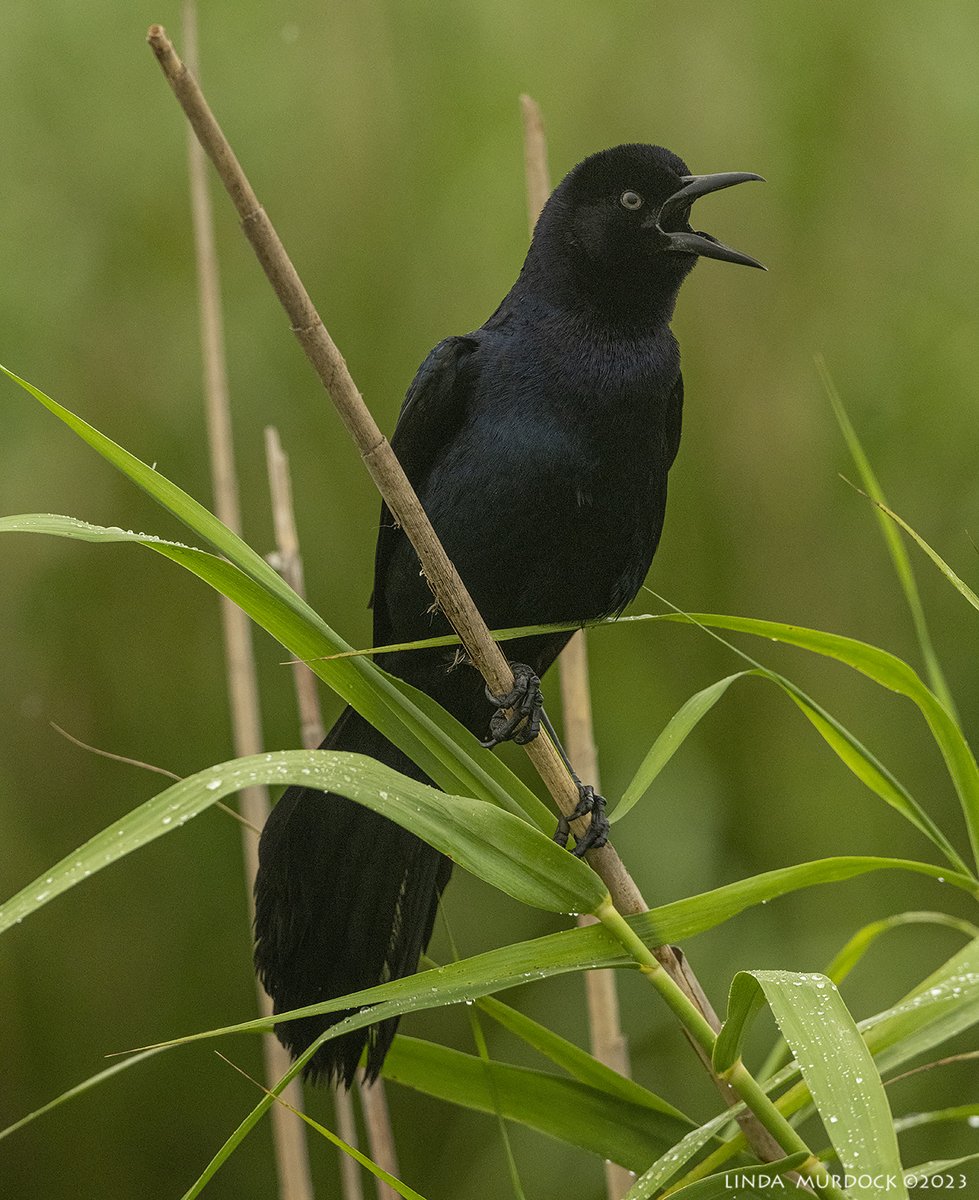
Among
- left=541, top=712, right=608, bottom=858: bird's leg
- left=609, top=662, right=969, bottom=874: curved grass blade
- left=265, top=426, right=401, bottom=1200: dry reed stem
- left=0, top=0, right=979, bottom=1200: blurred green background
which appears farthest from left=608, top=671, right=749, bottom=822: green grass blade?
left=0, top=0, right=979, bottom=1200: blurred green background

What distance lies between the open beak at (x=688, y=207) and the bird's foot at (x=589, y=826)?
66 centimetres

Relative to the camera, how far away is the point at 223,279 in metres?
2.34

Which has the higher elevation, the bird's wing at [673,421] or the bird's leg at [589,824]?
the bird's wing at [673,421]

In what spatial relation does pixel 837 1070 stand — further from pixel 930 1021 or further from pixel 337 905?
pixel 337 905

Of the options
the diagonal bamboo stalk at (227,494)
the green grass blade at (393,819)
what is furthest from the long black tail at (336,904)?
the green grass blade at (393,819)

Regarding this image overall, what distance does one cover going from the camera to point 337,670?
2.97 feet

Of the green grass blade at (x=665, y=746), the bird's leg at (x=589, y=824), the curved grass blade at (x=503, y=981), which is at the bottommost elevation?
the bird's leg at (x=589, y=824)

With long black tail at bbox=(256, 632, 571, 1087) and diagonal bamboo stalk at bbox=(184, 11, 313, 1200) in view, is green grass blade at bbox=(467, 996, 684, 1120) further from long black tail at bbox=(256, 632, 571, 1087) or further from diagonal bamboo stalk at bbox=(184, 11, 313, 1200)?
diagonal bamboo stalk at bbox=(184, 11, 313, 1200)

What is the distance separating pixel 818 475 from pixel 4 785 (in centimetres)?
148

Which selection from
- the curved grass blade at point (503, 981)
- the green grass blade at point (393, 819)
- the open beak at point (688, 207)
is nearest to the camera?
the green grass blade at point (393, 819)

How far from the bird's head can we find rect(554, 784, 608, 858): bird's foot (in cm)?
64

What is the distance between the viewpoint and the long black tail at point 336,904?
123 centimetres

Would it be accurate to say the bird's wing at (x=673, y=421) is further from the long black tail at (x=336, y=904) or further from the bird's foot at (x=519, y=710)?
the long black tail at (x=336, y=904)

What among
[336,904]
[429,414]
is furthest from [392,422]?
[336,904]
